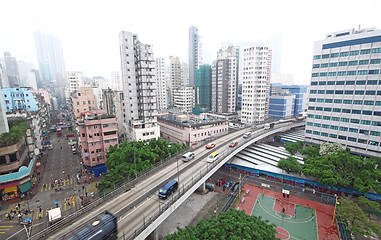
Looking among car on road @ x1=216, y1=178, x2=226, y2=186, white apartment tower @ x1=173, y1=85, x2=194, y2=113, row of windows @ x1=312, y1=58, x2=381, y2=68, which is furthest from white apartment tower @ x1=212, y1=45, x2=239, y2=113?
car on road @ x1=216, y1=178, x2=226, y2=186

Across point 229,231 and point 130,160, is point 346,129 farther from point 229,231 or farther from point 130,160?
point 130,160

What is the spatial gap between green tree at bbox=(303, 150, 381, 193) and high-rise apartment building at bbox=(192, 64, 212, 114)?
7402 centimetres

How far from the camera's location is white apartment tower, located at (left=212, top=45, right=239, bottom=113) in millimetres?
91375

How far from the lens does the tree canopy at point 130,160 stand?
95.0 feet

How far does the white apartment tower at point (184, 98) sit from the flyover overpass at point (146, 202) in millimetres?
72603

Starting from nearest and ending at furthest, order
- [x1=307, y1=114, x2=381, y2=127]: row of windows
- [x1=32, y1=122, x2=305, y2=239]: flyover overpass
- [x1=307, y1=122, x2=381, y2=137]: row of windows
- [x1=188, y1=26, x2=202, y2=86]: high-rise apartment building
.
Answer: [x1=32, y1=122, x2=305, y2=239]: flyover overpass → [x1=307, y1=114, x2=381, y2=127]: row of windows → [x1=307, y1=122, x2=381, y2=137]: row of windows → [x1=188, y1=26, x2=202, y2=86]: high-rise apartment building

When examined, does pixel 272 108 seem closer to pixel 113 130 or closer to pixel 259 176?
pixel 259 176

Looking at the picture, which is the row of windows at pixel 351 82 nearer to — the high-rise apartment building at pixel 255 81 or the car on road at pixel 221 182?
the high-rise apartment building at pixel 255 81

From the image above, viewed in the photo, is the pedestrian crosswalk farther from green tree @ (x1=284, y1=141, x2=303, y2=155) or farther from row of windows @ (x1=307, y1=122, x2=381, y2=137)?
row of windows @ (x1=307, y1=122, x2=381, y2=137)

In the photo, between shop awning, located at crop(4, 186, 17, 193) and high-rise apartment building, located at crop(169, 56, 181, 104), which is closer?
shop awning, located at crop(4, 186, 17, 193)

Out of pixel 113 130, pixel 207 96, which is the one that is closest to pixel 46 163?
pixel 113 130

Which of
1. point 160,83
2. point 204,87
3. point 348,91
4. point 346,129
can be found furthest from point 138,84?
point 204,87

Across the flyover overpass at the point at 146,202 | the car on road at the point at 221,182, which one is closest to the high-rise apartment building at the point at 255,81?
the car on road at the point at 221,182

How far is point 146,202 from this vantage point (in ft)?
73.2
